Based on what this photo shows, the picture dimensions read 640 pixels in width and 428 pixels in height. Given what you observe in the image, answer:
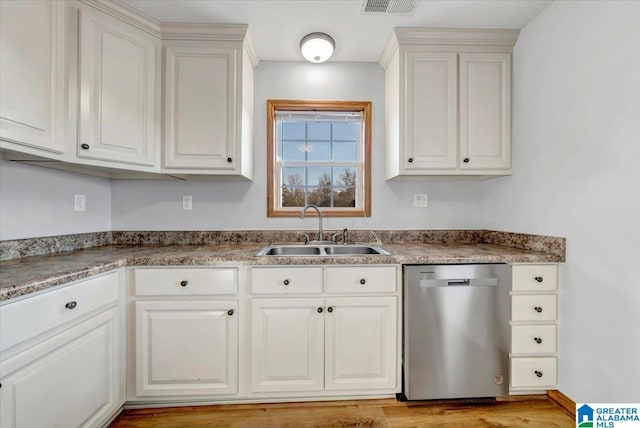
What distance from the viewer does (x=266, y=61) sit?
2350mm

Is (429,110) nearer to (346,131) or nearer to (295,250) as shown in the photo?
(346,131)

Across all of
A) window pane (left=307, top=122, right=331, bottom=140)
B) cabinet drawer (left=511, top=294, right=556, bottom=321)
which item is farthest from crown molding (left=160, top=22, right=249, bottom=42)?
cabinet drawer (left=511, top=294, right=556, bottom=321)

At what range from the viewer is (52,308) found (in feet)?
3.83

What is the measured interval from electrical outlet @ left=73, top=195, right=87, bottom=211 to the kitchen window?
53.3 inches

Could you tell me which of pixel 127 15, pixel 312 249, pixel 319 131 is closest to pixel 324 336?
pixel 312 249

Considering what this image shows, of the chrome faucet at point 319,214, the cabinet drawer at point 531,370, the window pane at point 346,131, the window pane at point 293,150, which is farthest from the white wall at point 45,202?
the cabinet drawer at point 531,370

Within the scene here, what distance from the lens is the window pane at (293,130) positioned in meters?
2.47

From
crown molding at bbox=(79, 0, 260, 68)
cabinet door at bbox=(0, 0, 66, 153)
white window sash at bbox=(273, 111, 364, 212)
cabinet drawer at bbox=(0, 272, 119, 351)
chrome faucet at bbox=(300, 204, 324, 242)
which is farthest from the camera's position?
white window sash at bbox=(273, 111, 364, 212)

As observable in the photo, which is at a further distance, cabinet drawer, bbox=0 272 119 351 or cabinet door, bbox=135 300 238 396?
cabinet door, bbox=135 300 238 396

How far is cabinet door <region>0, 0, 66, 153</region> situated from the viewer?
4.01 ft

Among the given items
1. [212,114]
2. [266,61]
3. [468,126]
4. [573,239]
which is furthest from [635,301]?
[266,61]

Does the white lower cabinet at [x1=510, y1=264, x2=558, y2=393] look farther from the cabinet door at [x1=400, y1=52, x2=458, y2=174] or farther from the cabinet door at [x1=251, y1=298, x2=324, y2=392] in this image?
the cabinet door at [x1=251, y1=298, x2=324, y2=392]
